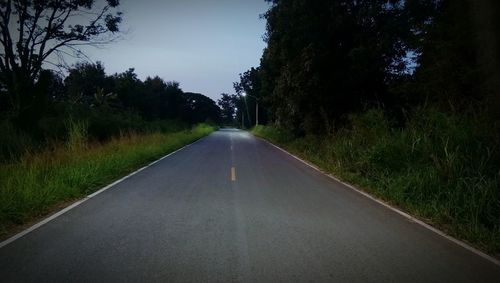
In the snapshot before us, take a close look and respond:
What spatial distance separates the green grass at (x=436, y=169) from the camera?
283 inches

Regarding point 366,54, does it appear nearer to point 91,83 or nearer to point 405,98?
point 405,98

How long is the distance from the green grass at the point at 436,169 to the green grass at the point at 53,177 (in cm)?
724

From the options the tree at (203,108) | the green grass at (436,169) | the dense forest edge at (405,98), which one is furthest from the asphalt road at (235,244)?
the tree at (203,108)

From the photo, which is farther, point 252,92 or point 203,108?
point 203,108

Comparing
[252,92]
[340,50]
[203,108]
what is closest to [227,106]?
[203,108]

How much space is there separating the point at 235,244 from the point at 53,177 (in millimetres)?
6452

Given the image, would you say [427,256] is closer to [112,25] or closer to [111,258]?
[111,258]

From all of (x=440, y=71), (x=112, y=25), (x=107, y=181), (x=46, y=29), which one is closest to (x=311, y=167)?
(x=440, y=71)

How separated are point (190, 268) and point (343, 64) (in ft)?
64.8

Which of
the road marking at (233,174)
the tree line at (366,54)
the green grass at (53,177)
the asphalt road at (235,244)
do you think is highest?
the tree line at (366,54)

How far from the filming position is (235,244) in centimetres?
574

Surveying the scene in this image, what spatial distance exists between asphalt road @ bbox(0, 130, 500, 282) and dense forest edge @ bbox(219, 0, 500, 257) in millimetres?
1109

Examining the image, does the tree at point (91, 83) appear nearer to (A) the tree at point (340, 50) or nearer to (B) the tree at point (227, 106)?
(A) the tree at point (340, 50)

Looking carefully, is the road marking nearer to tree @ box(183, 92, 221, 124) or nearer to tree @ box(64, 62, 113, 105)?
tree @ box(64, 62, 113, 105)
